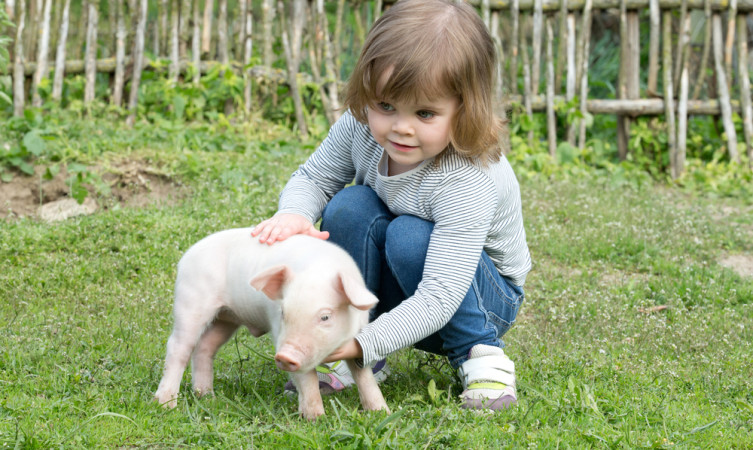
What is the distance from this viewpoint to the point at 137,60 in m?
7.61

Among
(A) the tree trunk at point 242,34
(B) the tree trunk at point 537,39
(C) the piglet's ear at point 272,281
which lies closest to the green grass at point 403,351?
(C) the piglet's ear at point 272,281

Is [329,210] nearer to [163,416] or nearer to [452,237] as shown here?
[452,237]

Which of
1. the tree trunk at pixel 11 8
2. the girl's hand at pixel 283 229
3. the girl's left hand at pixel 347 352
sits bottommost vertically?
the girl's left hand at pixel 347 352

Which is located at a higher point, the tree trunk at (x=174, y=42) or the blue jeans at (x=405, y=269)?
the tree trunk at (x=174, y=42)

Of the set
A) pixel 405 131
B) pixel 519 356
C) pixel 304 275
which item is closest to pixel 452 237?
pixel 405 131

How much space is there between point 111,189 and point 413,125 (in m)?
3.77

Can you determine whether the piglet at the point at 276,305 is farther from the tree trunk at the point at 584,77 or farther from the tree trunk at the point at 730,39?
the tree trunk at the point at 730,39

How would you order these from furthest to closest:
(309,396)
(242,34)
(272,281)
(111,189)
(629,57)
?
1. (629,57)
2. (242,34)
3. (111,189)
4. (309,396)
5. (272,281)

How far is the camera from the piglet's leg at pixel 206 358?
118 inches

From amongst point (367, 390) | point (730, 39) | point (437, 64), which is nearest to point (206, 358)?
point (367, 390)

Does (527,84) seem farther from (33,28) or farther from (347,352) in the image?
(347,352)

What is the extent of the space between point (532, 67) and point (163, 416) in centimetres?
624

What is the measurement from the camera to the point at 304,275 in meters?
2.53

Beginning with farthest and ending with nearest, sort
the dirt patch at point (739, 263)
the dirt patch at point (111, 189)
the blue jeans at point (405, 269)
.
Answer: the dirt patch at point (111, 189)
the dirt patch at point (739, 263)
the blue jeans at point (405, 269)
